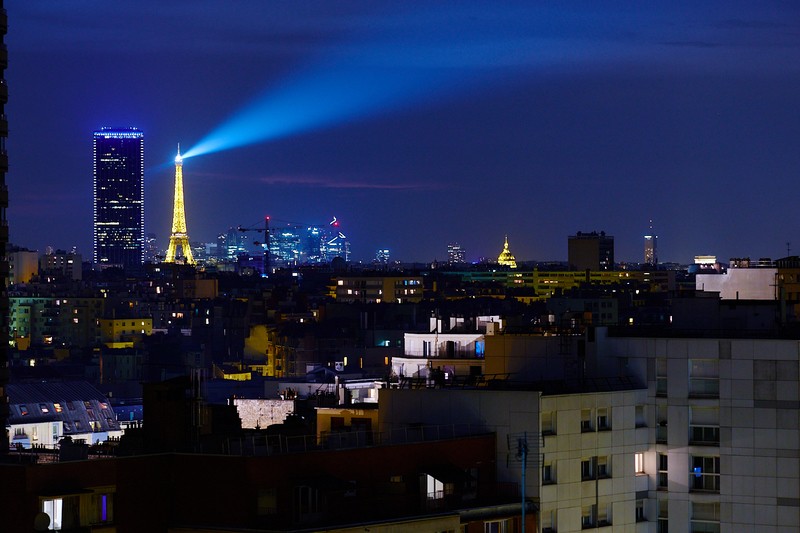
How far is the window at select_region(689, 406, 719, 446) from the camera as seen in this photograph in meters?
45.1

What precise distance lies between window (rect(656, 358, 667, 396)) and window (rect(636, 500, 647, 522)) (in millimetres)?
2517

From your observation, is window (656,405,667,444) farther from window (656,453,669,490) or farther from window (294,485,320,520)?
window (294,485,320,520)

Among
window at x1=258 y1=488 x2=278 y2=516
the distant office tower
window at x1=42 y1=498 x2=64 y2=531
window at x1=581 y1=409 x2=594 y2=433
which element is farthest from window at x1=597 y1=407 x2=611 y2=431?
the distant office tower

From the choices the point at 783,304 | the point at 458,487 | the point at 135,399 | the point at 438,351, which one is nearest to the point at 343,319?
the point at 135,399

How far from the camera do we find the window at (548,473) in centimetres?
4203

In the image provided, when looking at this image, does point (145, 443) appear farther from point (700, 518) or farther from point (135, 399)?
point (135, 399)

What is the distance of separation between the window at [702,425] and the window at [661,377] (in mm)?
818

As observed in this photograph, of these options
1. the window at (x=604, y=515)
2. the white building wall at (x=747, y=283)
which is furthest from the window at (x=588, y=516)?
the white building wall at (x=747, y=283)

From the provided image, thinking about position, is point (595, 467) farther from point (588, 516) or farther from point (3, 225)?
point (3, 225)

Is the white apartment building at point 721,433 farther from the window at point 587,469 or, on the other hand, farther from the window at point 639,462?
the window at point 587,469

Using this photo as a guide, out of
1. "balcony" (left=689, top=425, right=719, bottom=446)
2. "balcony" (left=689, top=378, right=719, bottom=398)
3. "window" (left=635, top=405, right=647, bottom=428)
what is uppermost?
"balcony" (left=689, top=378, right=719, bottom=398)

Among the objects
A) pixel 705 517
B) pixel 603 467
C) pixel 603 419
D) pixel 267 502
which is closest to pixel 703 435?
pixel 705 517

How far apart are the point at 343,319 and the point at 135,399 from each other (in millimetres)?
51600

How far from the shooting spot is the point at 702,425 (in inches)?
1780
